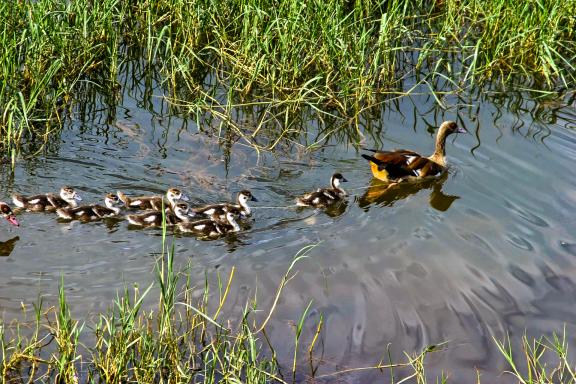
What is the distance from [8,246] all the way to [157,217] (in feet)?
3.70

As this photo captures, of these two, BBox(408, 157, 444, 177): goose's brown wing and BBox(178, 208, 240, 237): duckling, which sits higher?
BBox(408, 157, 444, 177): goose's brown wing

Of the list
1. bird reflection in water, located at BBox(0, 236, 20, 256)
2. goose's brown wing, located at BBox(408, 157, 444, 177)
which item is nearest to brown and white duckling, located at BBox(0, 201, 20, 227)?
bird reflection in water, located at BBox(0, 236, 20, 256)

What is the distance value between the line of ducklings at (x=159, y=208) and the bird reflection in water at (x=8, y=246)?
0.18m

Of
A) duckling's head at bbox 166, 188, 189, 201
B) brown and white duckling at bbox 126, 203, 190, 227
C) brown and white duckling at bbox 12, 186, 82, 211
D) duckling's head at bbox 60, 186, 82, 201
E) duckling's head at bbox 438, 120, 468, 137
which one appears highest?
duckling's head at bbox 438, 120, 468, 137

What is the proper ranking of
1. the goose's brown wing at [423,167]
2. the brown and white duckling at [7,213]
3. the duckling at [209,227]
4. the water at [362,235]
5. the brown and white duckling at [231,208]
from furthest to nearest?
the goose's brown wing at [423,167] < the brown and white duckling at [231,208] < the duckling at [209,227] < the brown and white duckling at [7,213] < the water at [362,235]

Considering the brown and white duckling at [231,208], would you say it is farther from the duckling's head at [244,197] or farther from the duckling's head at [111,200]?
the duckling's head at [111,200]

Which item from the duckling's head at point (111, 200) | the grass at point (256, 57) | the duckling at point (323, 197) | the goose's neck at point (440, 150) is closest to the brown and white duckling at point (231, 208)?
the duckling at point (323, 197)

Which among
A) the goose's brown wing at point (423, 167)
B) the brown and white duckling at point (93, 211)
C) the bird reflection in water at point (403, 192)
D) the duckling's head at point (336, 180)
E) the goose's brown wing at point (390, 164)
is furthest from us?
the goose's brown wing at point (423, 167)

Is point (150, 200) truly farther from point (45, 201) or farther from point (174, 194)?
point (45, 201)

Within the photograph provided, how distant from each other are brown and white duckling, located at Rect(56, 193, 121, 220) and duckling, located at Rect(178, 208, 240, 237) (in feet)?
2.01

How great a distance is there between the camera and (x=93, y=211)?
7.87 metres

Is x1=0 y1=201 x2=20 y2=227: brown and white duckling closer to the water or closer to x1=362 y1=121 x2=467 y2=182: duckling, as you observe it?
the water

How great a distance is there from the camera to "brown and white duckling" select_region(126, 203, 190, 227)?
25.2ft

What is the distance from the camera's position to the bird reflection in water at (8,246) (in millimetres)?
7266
